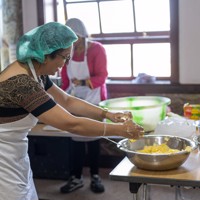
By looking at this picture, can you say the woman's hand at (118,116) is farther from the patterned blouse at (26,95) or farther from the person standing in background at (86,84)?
the person standing in background at (86,84)

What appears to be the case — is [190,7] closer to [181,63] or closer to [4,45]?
[181,63]

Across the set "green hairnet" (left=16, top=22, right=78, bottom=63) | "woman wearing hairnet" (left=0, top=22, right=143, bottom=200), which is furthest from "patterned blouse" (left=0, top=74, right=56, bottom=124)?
"green hairnet" (left=16, top=22, right=78, bottom=63)

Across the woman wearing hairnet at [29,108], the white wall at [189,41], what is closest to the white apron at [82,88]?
the white wall at [189,41]

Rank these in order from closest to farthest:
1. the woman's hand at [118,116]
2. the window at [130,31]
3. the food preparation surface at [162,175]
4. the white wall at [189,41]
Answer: the food preparation surface at [162,175], the woman's hand at [118,116], the white wall at [189,41], the window at [130,31]

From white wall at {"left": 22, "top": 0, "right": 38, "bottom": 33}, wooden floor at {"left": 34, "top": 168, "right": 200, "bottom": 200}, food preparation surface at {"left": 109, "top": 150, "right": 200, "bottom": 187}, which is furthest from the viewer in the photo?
white wall at {"left": 22, "top": 0, "right": 38, "bottom": 33}

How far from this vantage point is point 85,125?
1684 millimetres

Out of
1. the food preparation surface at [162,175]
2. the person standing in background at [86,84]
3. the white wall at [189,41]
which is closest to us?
the food preparation surface at [162,175]

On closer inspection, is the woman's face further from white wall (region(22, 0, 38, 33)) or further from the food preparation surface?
white wall (region(22, 0, 38, 33))

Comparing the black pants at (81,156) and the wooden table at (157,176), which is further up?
the wooden table at (157,176)

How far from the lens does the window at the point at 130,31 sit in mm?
3717

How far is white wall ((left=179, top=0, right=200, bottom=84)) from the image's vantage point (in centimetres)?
341

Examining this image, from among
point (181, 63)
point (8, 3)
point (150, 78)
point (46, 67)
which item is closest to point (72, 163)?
point (150, 78)

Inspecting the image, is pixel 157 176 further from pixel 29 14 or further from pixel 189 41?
pixel 29 14

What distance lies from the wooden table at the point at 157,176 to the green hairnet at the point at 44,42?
0.56m
